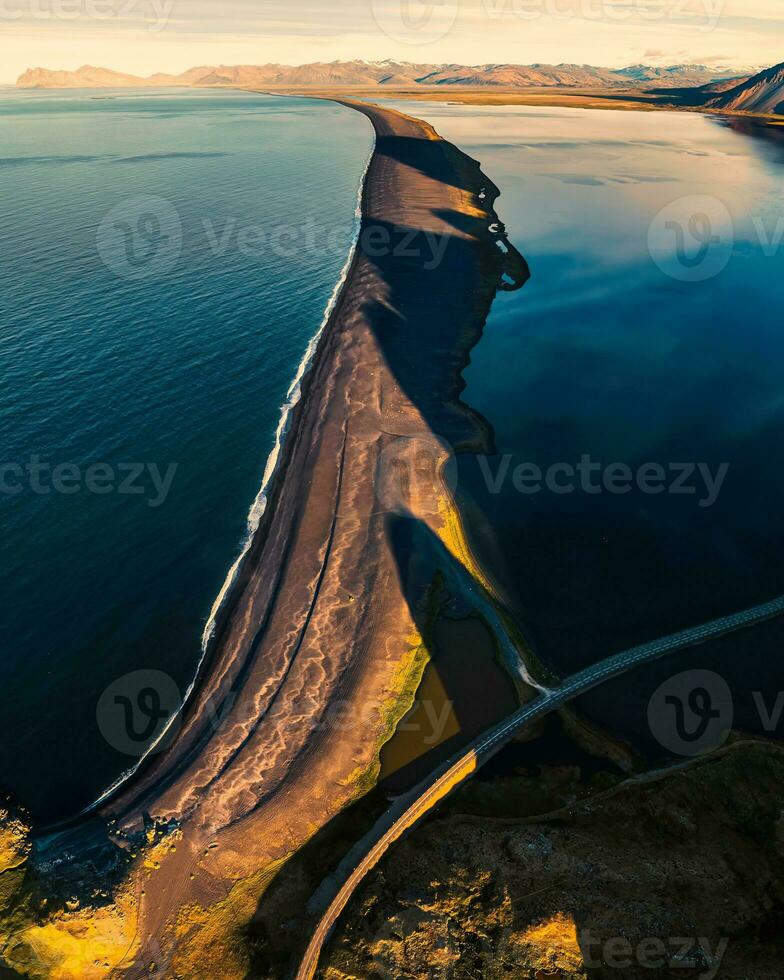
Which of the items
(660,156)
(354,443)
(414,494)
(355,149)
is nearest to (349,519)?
(414,494)

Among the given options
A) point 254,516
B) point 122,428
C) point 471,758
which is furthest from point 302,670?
point 122,428

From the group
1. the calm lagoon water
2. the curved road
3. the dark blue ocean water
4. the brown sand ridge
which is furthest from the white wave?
the calm lagoon water

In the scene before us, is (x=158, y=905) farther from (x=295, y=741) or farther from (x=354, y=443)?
(x=354, y=443)

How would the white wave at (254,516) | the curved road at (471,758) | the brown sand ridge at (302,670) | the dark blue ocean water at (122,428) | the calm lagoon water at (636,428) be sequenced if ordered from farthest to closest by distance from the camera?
the calm lagoon water at (636,428)
the dark blue ocean water at (122,428)
the white wave at (254,516)
the brown sand ridge at (302,670)
the curved road at (471,758)

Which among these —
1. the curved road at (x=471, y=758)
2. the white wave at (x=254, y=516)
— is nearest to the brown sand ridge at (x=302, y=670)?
the white wave at (x=254, y=516)

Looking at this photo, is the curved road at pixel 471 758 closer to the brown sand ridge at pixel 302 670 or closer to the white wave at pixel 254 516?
the brown sand ridge at pixel 302 670

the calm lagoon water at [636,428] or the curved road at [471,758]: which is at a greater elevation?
the calm lagoon water at [636,428]

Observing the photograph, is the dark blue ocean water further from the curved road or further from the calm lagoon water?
the calm lagoon water
